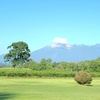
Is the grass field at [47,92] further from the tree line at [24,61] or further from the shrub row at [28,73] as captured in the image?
the tree line at [24,61]

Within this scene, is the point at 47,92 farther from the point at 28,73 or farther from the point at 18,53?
the point at 18,53

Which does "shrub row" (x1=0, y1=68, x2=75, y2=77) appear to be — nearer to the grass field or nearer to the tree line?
the grass field

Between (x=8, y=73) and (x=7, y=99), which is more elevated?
(x=8, y=73)

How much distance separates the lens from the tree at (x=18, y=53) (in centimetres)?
12606

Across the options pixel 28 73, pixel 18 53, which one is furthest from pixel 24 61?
pixel 28 73

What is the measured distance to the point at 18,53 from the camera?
416 feet

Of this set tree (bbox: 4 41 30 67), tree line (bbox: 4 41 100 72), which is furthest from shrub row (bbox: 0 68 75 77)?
tree (bbox: 4 41 30 67)

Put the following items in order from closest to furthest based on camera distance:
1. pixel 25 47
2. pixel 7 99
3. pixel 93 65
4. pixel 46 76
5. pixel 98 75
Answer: pixel 7 99 < pixel 46 76 < pixel 98 75 < pixel 93 65 < pixel 25 47

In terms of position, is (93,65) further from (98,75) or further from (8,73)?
(8,73)

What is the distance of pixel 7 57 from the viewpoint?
129m

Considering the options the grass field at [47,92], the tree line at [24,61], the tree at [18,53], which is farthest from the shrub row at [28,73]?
the tree at [18,53]

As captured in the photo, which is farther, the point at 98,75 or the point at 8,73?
the point at 98,75

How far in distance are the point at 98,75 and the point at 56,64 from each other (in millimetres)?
51405

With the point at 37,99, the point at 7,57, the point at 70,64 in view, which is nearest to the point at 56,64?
the point at 70,64
